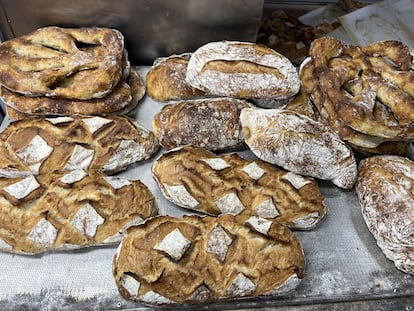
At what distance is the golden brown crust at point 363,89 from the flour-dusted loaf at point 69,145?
0.73 meters

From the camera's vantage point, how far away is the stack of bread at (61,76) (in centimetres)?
157

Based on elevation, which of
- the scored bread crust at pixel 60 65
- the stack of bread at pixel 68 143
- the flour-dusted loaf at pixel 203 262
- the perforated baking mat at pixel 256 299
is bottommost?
the perforated baking mat at pixel 256 299

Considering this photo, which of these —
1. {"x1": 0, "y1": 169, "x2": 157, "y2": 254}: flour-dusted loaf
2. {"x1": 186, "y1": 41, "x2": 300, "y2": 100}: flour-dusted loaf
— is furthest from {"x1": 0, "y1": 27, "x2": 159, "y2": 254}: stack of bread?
{"x1": 186, "y1": 41, "x2": 300, "y2": 100}: flour-dusted loaf

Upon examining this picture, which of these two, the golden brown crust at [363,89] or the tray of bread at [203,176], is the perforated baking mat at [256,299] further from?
the golden brown crust at [363,89]

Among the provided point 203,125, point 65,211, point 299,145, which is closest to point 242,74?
point 203,125

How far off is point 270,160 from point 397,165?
0.47 meters

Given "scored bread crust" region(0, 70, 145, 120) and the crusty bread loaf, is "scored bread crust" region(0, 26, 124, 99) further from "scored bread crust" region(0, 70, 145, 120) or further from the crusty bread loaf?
the crusty bread loaf

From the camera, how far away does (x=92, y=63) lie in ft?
5.27

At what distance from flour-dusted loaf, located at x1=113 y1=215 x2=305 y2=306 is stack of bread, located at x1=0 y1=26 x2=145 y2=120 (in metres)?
0.61

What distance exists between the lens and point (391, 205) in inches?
54.7

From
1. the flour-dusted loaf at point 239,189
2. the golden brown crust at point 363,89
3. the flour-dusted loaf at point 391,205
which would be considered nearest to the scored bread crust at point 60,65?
the flour-dusted loaf at point 239,189

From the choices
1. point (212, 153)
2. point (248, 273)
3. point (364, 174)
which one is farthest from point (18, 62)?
point (364, 174)

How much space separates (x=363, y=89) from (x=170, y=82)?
77cm

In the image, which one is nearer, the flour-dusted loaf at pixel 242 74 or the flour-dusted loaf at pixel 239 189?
the flour-dusted loaf at pixel 239 189
